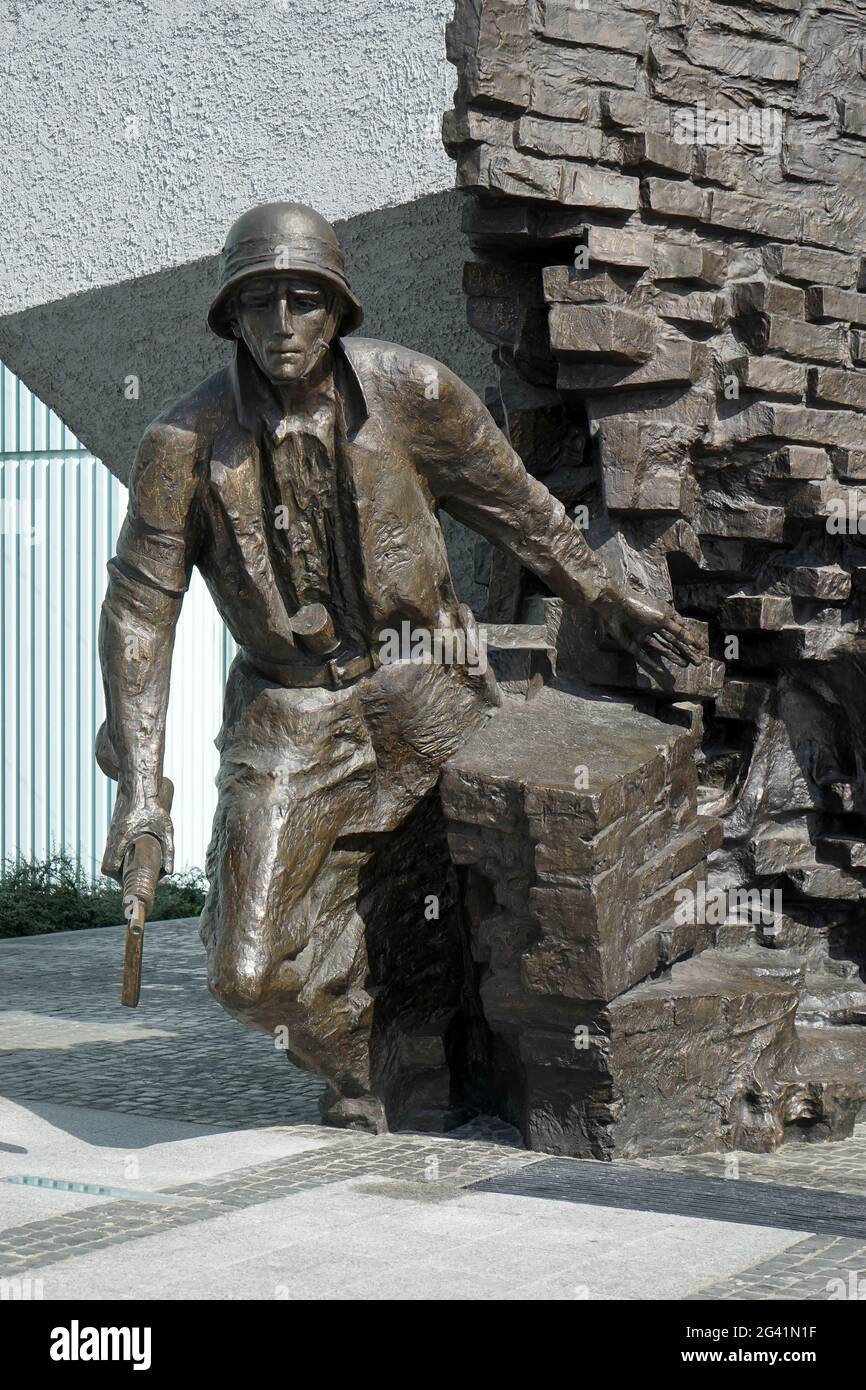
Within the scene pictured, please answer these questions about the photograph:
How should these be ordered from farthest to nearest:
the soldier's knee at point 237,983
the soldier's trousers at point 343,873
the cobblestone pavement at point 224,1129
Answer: the soldier's trousers at point 343,873 → the soldier's knee at point 237,983 → the cobblestone pavement at point 224,1129

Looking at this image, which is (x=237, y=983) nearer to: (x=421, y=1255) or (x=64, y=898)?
(x=421, y=1255)

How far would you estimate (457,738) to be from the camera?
569 centimetres

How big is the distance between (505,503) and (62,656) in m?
7.66

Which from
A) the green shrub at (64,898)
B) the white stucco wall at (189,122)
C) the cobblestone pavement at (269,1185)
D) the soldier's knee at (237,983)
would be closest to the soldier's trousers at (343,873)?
the soldier's knee at (237,983)

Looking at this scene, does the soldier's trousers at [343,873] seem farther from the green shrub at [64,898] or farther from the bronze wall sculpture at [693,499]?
the green shrub at [64,898]

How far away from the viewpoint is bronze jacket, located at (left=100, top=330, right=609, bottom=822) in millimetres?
5375

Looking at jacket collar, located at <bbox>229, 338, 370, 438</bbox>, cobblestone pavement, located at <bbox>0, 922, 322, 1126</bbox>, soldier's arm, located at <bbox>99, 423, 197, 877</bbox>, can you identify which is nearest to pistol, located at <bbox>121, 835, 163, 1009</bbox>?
soldier's arm, located at <bbox>99, 423, 197, 877</bbox>

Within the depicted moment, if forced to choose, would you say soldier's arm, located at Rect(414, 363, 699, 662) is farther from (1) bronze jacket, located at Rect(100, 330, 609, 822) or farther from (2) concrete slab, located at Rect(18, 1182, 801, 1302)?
(2) concrete slab, located at Rect(18, 1182, 801, 1302)

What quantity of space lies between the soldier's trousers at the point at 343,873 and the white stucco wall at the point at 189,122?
2.96 meters

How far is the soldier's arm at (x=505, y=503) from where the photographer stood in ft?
18.0

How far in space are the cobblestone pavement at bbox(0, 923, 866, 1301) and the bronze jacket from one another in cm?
121

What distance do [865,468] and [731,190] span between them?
1068 millimetres

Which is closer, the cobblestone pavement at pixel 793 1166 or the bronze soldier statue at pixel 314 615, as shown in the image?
the cobblestone pavement at pixel 793 1166

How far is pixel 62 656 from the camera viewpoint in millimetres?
12797
